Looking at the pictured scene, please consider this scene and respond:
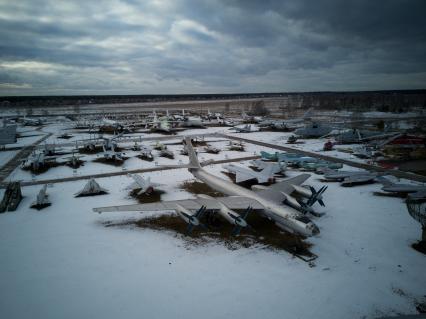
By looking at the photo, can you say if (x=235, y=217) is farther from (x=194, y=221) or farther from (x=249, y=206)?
(x=194, y=221)

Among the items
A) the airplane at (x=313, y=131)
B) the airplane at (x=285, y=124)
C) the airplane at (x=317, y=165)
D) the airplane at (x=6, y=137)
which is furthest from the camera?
the airplane at (x=285, y=124)

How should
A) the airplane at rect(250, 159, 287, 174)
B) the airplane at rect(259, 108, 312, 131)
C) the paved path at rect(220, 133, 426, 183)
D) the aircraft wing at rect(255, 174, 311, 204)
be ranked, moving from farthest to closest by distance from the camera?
the airplane at rect(259, 108, 312, 131), the airplane at rect(250, 159, 287, 174), the paved path at rect(220, 133, 426, 183), the aircraft wing at rect(255, 174, 311, 204)

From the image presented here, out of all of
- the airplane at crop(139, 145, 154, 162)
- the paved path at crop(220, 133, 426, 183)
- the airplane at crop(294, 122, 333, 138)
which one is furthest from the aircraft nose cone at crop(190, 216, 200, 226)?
the airplane at crop(294, 122, 333, 138)

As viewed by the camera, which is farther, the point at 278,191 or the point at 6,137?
the point at 6,137

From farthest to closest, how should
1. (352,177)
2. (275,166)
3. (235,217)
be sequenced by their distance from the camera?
1. (275,166)
2. (352,177)
3. (235,217)

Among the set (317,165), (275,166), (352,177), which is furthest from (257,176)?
(352,177)

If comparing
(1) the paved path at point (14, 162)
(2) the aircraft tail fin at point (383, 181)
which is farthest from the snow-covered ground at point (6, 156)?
(2) the aircraft tail fin at point (383, 181)

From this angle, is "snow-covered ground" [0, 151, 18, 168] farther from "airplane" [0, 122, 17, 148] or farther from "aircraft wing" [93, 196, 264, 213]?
"aircraft wing" [93, 196, 264, 213]

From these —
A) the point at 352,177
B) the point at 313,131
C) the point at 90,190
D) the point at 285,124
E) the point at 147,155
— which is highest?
the point at 285,124

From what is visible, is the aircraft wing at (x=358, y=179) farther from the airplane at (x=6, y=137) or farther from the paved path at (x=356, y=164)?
the airplane at (x=6, y=137)
